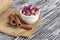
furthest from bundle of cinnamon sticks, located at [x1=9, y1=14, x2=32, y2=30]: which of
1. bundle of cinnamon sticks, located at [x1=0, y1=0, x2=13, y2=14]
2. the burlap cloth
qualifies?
bundle of cinnamon sticks, located at [x1=0, y1=0, x2=13, y2=14]

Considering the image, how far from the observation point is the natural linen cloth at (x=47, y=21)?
833mm

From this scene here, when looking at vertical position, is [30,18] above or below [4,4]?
below

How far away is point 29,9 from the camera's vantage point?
88 centimetres

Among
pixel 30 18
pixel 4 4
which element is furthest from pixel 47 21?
pixel 4 4

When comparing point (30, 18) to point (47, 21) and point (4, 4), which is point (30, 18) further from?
point (4, 4)

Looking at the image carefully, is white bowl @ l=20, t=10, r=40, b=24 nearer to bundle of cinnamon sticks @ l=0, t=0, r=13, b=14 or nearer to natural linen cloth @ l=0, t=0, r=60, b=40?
natural linen cloth @ l=0, t=0, r=60, b=40

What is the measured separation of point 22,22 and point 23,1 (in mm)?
329

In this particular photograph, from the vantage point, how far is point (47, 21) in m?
0.94

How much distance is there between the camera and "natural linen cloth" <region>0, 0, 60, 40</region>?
833mm

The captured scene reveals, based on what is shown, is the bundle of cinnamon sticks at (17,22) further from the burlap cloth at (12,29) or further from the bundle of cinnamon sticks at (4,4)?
the bundle of cinnamon sticks at (4,4)

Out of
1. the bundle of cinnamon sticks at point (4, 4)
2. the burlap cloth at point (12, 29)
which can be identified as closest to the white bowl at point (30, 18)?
the burlap cloth at point (12, 29)

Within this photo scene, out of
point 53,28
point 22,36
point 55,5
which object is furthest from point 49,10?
point 22,36

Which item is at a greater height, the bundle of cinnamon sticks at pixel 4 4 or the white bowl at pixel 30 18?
the bundle of cinnamon sticks at pixel 4 4

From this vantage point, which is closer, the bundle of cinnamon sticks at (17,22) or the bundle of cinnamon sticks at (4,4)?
the bundle of cinnamon sticks at (17,22)
